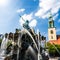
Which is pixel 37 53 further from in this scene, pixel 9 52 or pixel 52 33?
pixel 52 33

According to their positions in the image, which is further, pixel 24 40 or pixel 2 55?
pixel 24 40

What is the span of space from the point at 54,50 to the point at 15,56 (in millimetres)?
44949

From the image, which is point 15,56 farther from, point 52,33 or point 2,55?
point 52,33

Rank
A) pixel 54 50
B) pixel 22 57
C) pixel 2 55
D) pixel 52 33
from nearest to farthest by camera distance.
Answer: pixel 2 55 → pixel 22 57 → pixel 54 50 → pixel 52 33

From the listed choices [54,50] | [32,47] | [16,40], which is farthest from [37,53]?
[54,50]

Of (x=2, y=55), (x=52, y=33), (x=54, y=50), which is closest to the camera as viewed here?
(x=2, y=55)

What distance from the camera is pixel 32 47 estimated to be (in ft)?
83.3

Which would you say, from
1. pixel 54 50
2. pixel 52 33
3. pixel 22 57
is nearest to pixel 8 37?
pixel 22 57

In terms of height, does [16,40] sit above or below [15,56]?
above

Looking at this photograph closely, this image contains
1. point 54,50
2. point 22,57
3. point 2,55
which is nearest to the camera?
point 2,55

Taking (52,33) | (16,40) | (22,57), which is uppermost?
(52,33)

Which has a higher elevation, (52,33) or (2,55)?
(52,33)

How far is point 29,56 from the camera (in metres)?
25.0

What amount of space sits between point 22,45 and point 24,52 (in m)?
0.79
